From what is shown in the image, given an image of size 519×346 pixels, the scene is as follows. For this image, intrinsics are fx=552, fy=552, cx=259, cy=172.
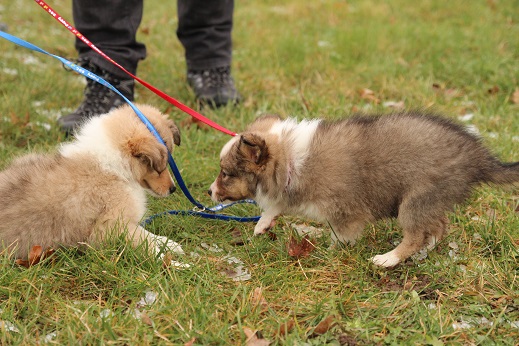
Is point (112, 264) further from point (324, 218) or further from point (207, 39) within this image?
point (207, 39)

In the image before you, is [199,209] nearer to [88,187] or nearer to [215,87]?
[88,187]

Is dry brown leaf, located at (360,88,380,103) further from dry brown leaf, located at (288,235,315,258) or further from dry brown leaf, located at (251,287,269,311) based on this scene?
dry brown leaf, located at (251,287,269,311)

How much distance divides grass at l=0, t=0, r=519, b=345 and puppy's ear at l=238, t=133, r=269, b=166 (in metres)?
0.51

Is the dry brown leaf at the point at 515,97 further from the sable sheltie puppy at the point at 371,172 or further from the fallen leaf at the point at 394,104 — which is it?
the sable sheltie puppy at the point at 371,172

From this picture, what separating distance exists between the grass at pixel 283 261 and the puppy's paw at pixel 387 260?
0.06 m

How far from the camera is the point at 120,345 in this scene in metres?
2.43

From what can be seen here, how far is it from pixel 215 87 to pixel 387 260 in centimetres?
277

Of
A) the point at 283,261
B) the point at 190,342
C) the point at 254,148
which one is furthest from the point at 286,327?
the point at 254,148

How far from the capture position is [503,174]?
121 inches

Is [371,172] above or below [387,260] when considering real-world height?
above

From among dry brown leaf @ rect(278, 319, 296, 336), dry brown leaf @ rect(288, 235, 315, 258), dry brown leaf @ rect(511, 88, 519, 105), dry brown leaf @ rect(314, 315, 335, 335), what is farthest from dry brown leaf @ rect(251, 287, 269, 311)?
dry brown leaf @ rect(511, 88, 519, 105)

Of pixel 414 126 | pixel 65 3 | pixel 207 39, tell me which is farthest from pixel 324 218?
pixel 65 3

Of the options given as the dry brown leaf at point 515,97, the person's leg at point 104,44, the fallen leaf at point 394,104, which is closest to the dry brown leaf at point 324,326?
the person's leg at point 104,44

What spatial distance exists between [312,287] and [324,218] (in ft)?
1.47
